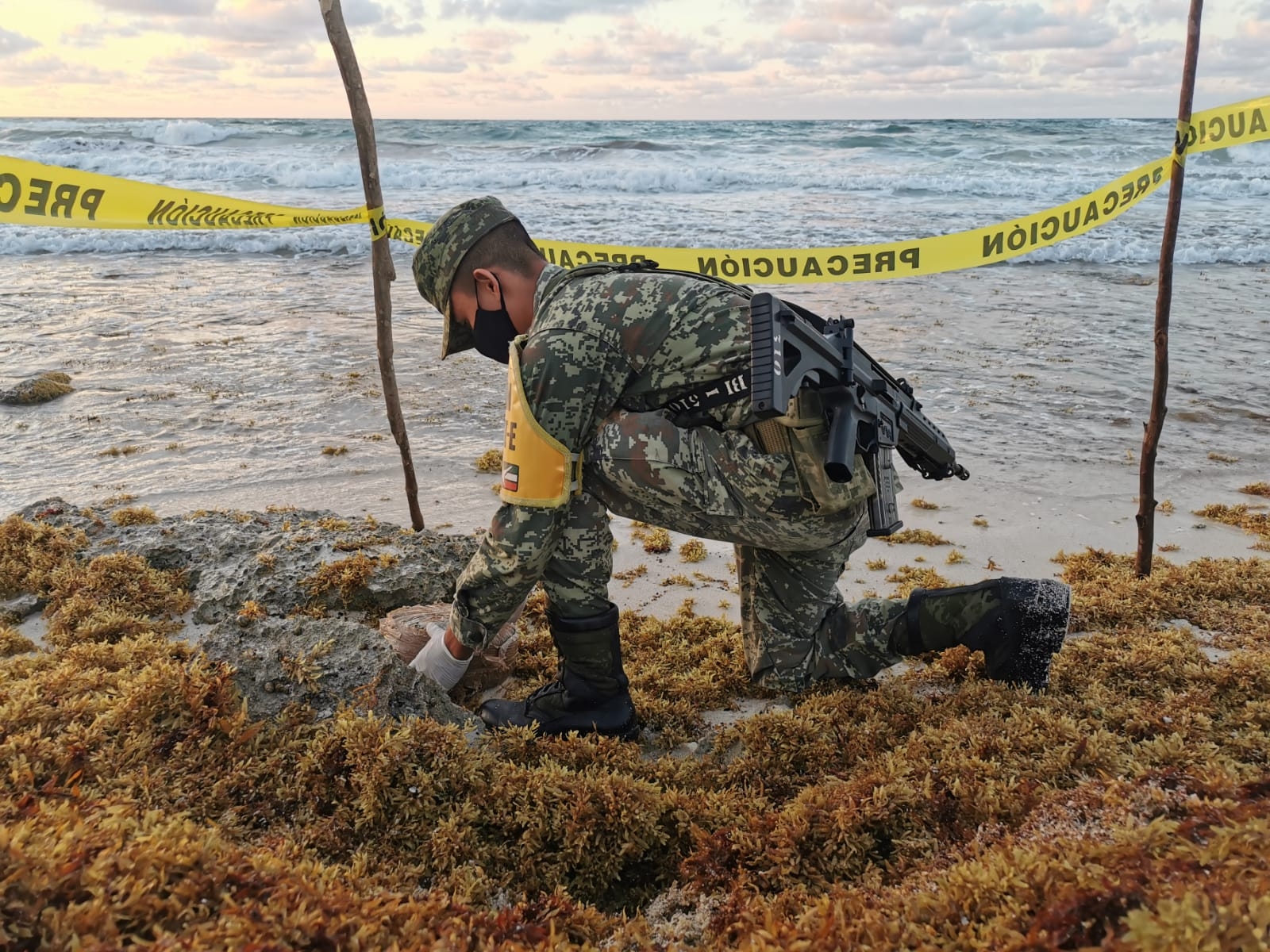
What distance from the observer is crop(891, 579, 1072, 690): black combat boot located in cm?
265

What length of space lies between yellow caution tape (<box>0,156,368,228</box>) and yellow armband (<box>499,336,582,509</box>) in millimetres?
1873

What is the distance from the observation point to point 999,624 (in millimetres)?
2703

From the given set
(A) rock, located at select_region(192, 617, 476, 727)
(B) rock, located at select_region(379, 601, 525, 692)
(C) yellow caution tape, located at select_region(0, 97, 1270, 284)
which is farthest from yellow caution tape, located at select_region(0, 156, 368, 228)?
(A) rock, located at select_region(192, 617, 476, 727)

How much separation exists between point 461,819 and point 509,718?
2.64 ft

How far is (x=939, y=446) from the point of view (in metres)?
3.17

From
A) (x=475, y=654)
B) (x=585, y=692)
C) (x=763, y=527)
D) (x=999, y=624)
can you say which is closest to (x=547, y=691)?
(x=585, y=692)

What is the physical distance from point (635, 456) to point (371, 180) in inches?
85.6

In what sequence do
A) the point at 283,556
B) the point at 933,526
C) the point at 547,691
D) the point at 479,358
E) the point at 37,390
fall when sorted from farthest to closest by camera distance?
the point at 479,358 < the point at 37,390 < the point at 933,526 < the point at 283,556 < the point at 547,691

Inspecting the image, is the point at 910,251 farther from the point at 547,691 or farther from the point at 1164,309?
the point at 547,691

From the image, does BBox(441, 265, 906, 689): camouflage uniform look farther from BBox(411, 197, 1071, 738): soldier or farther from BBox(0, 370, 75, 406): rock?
BBox(0, 370, 75, 406): rock

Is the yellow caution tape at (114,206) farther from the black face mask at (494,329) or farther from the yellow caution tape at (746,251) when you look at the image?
the black face mask at (494,329)

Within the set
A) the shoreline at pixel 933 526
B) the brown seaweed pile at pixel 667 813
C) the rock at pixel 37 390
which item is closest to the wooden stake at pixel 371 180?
the shoreline at pixel 933 526

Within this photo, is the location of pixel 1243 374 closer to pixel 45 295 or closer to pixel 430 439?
pixel 430 439

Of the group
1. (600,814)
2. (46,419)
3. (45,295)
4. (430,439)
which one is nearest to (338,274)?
(45,295)
